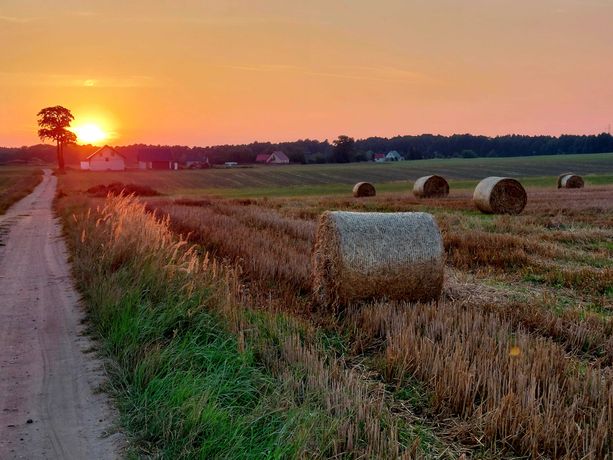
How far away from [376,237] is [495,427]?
405cm

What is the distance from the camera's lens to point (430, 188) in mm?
31750

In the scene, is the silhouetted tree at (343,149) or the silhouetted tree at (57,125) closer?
the silhouetted tree at (57,125)

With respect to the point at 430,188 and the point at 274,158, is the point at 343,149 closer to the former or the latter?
the point at 274,158

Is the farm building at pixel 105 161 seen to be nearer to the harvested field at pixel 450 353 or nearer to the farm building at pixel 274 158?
the farm building at pixel 274 158

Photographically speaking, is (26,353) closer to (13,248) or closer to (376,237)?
(376,237)

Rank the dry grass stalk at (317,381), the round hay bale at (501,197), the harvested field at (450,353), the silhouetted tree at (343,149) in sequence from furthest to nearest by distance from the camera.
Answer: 1. the silhouetted tree at (343,149)
2. the round hay bale at (501,197)
3. the harvested field at (450,353)
4. the dry grass stalk at (317,381)

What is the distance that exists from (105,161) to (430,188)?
7673 centimetres

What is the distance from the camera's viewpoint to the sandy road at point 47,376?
4418 mm

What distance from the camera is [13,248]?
558 inches

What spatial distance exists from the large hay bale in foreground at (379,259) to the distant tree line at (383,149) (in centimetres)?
10985

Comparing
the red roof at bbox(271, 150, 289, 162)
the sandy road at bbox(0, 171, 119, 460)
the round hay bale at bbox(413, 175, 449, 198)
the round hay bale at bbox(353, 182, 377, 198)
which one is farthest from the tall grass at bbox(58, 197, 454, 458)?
the red roof at bbox(271, 150, 289, 162)

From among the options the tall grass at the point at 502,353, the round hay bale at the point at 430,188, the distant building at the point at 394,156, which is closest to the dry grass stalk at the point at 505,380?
the tall grass at the point at 502,353

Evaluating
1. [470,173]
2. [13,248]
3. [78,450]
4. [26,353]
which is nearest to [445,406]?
[78,450]

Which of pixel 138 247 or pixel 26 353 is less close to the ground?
pixel 138 247
